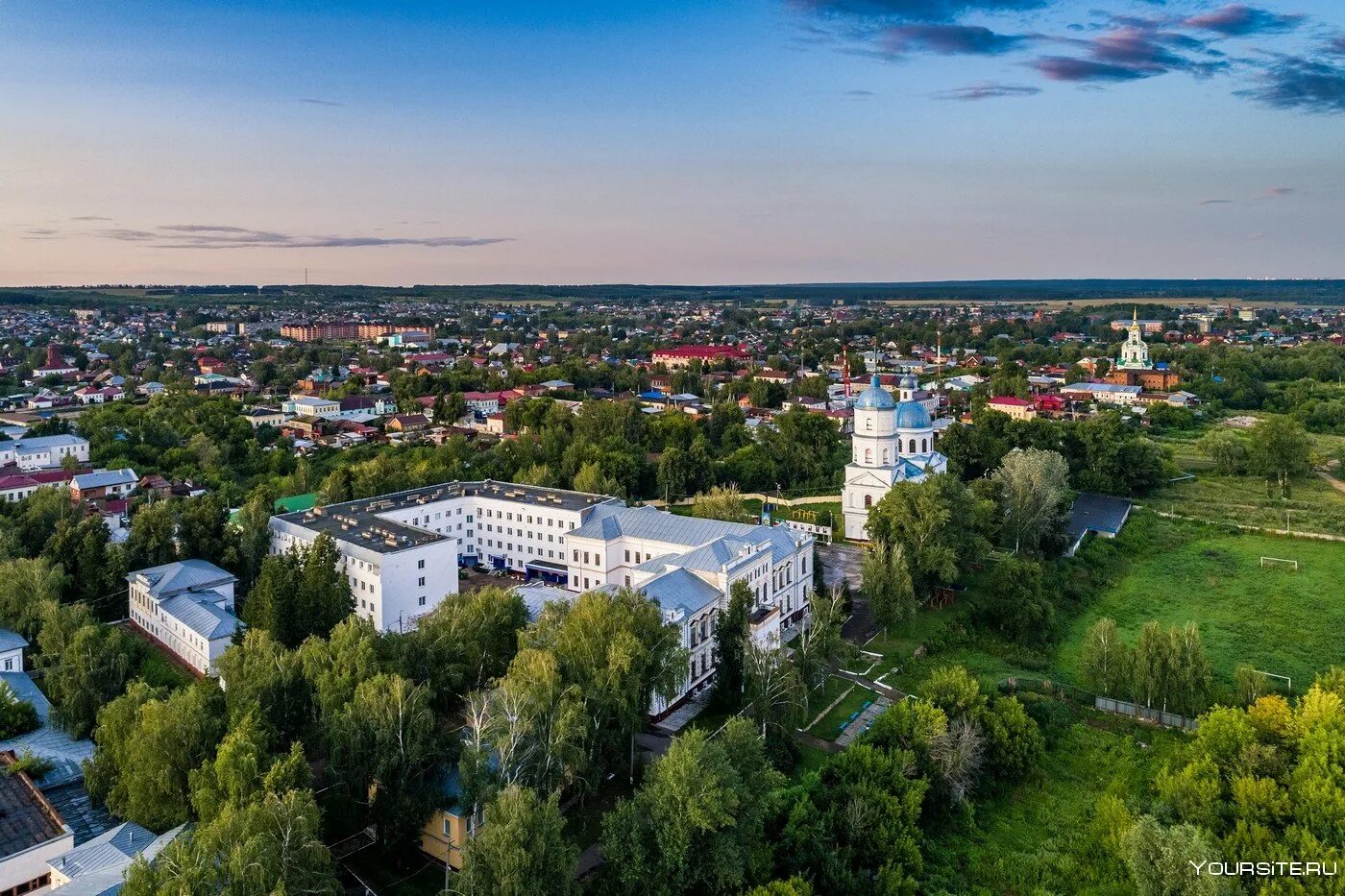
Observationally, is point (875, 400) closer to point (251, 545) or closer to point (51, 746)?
point (251, 545)

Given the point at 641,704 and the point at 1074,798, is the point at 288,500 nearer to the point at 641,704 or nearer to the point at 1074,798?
the point at 641,704

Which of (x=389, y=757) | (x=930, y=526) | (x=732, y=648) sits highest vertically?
(x=930, y=526)

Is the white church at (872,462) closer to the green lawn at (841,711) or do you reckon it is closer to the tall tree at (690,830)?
the green lawn at (841,711)

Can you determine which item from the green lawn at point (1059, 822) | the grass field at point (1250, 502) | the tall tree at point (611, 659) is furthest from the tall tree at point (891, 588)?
the grass field at point (1250, 502)

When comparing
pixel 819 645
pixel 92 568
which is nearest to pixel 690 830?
pixel 819 645

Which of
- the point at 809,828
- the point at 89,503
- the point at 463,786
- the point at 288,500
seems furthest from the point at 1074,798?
the point at 89,503
